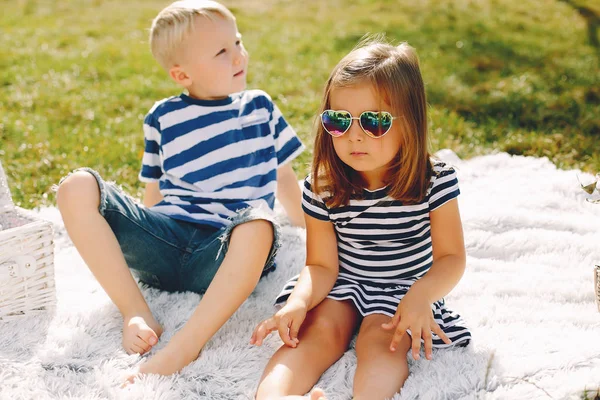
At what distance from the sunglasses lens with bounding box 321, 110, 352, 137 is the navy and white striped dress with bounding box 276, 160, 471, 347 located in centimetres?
25

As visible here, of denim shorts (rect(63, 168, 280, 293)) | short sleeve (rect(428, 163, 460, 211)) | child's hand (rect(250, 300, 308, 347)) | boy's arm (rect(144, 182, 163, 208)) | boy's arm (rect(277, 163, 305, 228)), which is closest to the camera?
child's hand (rect(250, 300, 308, 347))

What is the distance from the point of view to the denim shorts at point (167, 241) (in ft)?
7.03

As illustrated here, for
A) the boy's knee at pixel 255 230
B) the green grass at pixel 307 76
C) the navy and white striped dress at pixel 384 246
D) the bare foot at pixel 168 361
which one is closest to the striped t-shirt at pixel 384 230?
the navy and white striped dress at pixel 384 246

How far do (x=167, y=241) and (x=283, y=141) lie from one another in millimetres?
665

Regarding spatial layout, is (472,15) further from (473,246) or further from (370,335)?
(370,335)

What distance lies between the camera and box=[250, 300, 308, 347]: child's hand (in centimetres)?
→ 182

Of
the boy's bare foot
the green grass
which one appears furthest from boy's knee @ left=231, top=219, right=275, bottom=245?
the green grass

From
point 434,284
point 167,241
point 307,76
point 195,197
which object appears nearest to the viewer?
point 434,284

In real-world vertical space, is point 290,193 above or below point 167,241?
below

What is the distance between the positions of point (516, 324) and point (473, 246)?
60 cm

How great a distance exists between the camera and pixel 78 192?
2.09 m

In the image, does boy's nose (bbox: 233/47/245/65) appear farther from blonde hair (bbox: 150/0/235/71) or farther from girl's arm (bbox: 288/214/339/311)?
girl's arm (bbox: 288/214/339/311)

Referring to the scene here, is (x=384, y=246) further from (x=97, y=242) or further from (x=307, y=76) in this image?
(x=307, y=76)

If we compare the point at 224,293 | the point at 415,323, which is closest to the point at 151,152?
the point at 224,293
